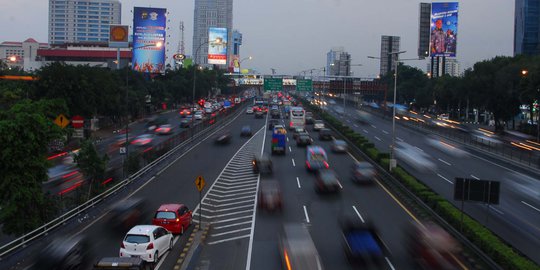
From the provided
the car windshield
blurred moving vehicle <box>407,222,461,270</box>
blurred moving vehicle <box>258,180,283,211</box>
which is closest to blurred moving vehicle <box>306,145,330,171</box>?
blurred moving vehicle <box>258,180,283,211</box>

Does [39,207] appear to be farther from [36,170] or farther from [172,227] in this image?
[172,227]

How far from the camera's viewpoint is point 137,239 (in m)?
20.4

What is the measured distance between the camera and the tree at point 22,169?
74.4ft

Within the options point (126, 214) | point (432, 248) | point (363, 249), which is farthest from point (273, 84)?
point (363, 249)

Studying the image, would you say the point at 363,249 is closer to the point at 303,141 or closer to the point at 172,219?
the point at 172,219

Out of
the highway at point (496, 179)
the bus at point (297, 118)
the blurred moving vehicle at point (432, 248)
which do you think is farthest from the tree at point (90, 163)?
the bus at point (297, 118)

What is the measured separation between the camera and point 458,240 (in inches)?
945

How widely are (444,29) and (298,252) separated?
10669 cm

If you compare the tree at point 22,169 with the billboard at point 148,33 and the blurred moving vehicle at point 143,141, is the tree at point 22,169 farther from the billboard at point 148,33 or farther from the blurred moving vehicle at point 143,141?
the billboard at point 148,33

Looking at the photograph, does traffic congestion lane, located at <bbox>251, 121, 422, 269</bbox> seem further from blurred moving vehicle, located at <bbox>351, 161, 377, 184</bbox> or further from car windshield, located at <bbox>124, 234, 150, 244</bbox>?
car windshield, located at <bbox>124, 234, 150, 244</bbox>

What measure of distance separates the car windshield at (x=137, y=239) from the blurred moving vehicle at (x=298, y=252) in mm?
5001

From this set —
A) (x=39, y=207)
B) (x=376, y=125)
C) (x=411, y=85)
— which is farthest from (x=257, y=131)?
(x=411, y=85)

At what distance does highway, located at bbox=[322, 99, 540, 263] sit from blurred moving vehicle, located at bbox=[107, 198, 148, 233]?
17.1 meters

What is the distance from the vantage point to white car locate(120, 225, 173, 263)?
20.0m
